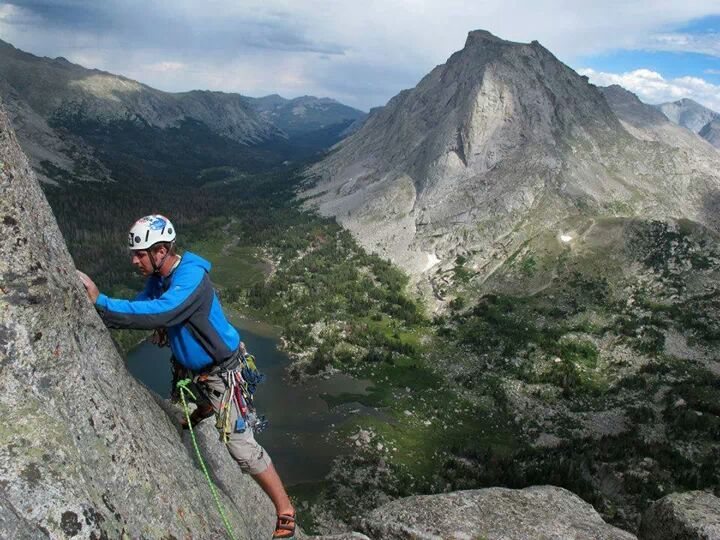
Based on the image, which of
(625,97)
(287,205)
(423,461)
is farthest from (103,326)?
(625,97)

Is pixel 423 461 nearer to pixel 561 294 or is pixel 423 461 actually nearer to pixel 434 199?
pixel 561 294

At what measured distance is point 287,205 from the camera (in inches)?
6033

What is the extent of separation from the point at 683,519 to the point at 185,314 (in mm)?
14776

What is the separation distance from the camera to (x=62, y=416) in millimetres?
6984

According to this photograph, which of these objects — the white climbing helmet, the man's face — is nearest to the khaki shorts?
the man's face

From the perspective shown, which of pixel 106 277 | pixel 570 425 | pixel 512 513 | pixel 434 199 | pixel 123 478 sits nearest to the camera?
pixel 123 478

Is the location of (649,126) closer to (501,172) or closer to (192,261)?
(501,172)

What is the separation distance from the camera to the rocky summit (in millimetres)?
97875

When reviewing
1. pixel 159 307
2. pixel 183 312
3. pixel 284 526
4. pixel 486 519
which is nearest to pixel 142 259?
pixel 159 307

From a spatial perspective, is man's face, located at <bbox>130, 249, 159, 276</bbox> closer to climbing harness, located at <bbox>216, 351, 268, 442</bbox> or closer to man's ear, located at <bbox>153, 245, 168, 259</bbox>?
man's ear, located at <bbox>153, 245, 168, 259</bbox>

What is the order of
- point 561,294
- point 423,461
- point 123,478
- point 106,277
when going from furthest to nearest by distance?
point 106,277 < point 561,294 < point 423,461 < point 123,478

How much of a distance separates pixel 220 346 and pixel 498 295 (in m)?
74.2

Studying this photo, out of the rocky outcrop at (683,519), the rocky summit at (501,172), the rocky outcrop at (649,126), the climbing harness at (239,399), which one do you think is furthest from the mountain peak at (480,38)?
the climbing harness at (239,399)

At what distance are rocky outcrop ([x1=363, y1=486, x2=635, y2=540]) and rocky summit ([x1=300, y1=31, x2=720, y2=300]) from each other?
72.7 m
